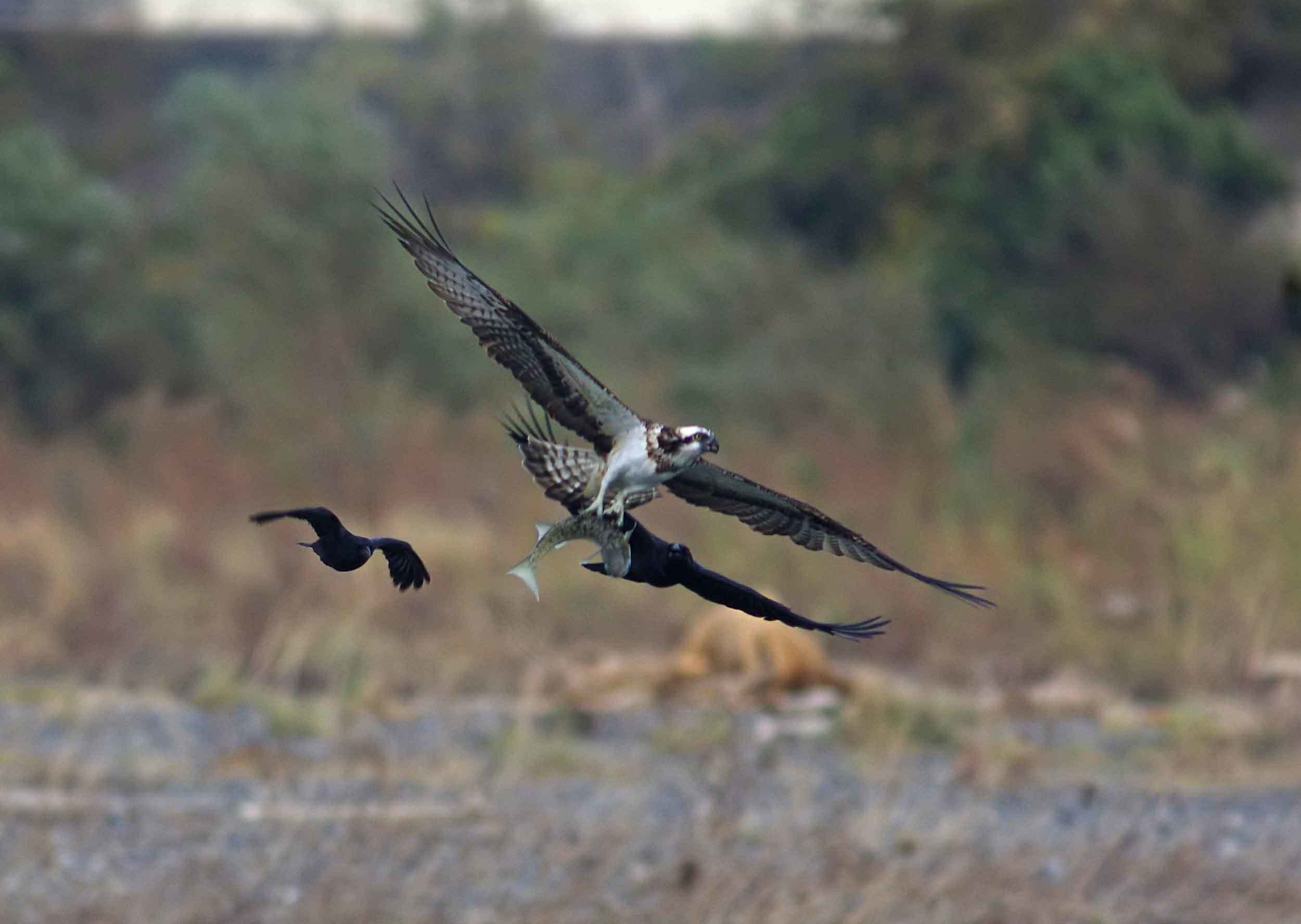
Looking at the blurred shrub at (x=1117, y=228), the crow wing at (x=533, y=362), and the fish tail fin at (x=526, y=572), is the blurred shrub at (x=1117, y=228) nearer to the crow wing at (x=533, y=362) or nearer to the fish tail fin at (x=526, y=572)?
the crow wing at (x=533, y=362)

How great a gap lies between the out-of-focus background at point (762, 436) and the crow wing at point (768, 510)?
427 cm

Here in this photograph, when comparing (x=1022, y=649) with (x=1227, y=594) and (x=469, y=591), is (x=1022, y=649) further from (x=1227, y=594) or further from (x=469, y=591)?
(x=469, y=591)

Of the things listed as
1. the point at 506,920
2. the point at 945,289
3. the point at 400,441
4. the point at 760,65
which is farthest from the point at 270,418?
the point at 760,65

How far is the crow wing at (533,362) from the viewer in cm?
298

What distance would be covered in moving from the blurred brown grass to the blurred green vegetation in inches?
1.9

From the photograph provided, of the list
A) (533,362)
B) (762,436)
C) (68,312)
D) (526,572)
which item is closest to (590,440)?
(533,362)

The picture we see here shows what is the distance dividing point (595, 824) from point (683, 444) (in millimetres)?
7027

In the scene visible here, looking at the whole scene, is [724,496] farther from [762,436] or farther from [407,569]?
[762,436]

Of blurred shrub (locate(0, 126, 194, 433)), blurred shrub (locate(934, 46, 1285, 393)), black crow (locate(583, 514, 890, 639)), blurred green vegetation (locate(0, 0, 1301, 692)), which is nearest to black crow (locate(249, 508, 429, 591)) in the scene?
black crow (locate(583, 514, 890, 639))

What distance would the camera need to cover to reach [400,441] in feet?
61.6

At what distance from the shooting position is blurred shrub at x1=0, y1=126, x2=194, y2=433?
840 inches

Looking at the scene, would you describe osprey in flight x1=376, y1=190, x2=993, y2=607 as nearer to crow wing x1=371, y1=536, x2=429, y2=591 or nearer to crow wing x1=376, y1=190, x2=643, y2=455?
crow wing x1=376, y1=190, x2=643, y2=455

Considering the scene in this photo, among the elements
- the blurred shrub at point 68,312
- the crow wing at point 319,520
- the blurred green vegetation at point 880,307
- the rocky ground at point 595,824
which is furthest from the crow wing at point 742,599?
the blurred shrub at point 68,312

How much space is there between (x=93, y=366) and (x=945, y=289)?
8.17m
